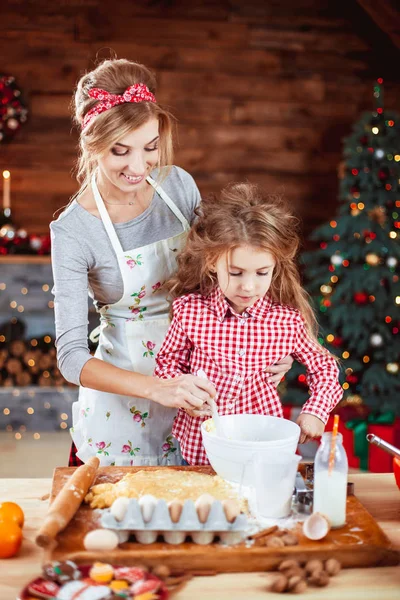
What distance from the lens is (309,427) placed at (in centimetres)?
172

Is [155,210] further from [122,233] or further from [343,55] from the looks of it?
[343,55]

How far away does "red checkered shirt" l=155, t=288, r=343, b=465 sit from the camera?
72.0 inches

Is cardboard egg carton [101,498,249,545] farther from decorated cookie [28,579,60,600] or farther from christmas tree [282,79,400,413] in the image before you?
christmas tree [282,79,400,413]

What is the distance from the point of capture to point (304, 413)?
1755mm

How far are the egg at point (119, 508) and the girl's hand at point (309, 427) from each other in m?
0.54

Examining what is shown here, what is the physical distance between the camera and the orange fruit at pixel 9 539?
50.5 inches

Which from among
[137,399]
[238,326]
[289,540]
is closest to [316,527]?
[289,540]

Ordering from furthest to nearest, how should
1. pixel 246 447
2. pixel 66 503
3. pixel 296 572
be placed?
pixel 246 447
pixel 66 503
pixel 296 572

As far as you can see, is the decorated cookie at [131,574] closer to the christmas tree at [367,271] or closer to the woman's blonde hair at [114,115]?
the woman's blonde hair at [114,115]

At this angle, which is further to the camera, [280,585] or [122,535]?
[122,535]

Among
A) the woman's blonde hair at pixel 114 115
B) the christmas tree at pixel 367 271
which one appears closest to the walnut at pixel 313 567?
the woman's blonde hair at pixel 114 115

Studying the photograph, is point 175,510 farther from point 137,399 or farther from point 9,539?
point 137,399

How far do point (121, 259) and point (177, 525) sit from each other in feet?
2.74

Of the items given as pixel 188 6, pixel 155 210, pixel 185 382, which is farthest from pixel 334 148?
pixel 185 382
